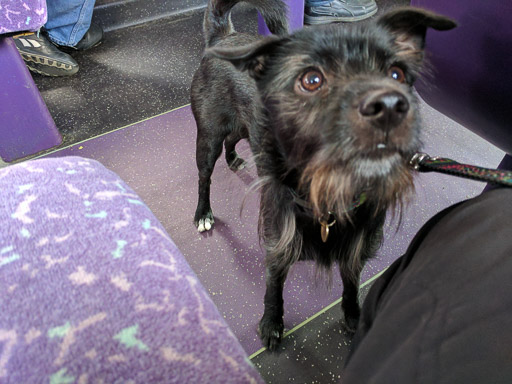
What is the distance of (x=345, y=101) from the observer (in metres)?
0.71

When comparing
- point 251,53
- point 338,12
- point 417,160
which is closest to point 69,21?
point 338,12

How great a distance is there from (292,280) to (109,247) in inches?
42.4

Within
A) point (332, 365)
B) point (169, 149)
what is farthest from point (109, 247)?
point (169, 149)

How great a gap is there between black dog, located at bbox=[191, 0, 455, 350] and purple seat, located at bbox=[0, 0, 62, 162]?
1.23 m

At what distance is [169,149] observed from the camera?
2.13 m

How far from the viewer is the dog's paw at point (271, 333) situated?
1273mm

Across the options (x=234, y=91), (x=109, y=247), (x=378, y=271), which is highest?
(x=109, y=247)

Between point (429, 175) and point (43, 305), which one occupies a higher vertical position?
point (43, 305)

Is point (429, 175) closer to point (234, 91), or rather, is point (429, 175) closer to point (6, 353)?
point (234, 91)

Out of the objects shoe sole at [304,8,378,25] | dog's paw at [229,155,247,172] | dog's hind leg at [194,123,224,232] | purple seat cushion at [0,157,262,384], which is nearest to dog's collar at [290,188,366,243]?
purple seat cushion at [0,157,262,384]

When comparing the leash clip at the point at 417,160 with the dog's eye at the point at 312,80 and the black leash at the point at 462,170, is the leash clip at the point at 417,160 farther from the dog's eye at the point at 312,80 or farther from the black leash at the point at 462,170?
the dog's eye at the point at 312,80

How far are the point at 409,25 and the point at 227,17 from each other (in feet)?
2.91

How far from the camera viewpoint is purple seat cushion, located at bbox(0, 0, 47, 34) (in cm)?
165

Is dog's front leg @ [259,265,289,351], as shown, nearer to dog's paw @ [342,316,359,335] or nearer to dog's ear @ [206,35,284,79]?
dog's paw @ [342,316,359,335]
